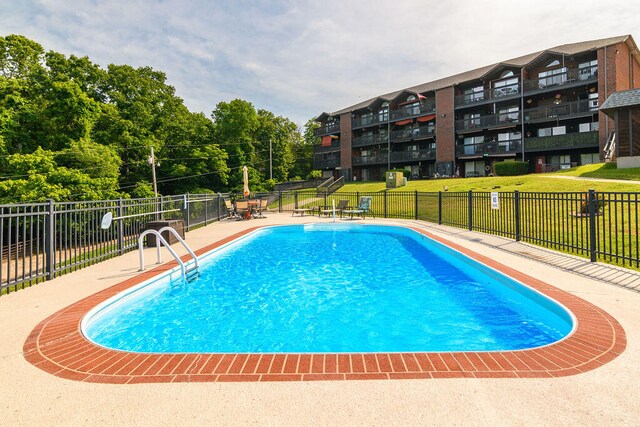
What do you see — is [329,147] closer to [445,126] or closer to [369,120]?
[369,120]

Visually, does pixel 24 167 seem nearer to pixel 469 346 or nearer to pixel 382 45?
pixel 382 45

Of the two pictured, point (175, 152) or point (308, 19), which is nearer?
point (308, 19)

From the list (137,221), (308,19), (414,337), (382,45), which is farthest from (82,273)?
(382,45)

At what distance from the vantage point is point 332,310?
17.8 feet

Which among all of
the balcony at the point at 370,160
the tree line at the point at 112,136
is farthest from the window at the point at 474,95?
the tree line at the point at 112,136

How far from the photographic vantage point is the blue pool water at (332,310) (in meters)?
4.28

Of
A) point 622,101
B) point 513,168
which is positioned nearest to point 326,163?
point 513,168

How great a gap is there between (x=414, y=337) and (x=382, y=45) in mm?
14158

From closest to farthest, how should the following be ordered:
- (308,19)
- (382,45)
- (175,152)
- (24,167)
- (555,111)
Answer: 1. (308,19)
2. (382,45)
3. (24,167)
4. (555,111)
5. (175,152)

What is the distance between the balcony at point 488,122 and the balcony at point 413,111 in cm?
425

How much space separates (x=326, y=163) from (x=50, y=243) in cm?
4359

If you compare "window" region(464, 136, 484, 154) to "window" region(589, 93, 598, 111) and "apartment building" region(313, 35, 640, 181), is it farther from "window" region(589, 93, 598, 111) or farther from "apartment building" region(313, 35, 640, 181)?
"window" region(589, 93, 598, 111)

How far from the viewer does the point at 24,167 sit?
20.3 m

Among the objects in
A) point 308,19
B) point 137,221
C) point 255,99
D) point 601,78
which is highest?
point 255,99
